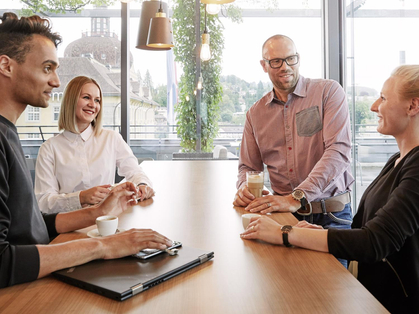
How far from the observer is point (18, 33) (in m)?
1.49

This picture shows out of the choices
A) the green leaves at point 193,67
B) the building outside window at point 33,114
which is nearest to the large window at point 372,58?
the green leaves at point 193,67

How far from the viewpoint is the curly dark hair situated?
1442 mm

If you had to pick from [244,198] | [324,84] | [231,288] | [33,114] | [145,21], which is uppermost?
[145,21]

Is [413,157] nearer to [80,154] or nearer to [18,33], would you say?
[18,33]

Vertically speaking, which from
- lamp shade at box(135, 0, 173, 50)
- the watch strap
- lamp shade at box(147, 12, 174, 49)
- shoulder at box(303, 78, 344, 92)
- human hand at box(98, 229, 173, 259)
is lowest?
the watch strap

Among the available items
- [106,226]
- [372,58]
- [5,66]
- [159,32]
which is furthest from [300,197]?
[159,32]

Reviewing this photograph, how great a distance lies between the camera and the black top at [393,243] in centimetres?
145

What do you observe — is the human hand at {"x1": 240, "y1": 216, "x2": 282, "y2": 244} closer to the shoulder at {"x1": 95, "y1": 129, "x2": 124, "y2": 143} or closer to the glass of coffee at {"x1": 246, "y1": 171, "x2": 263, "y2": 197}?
the glass of coffee at {"x1": 246, "y1": 171, "x2": 263, "y2": 197}

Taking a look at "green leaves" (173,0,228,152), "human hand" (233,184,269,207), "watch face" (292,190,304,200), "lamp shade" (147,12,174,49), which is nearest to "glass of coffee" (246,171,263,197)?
"human hand" (233,184,269,207)

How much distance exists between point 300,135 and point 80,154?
144 cm

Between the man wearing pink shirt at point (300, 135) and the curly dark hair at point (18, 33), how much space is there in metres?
1.31

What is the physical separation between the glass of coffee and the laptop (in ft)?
2.66

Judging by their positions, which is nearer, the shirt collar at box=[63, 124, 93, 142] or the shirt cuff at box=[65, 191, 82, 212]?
the shirt cuff at box=[65, 191, 82, 212]

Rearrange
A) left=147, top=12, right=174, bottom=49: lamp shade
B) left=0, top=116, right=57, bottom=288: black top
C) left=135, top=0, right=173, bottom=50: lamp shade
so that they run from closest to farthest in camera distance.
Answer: left=0, top=116, right=57, bottom=288: black top
left=147, top=12, right=174, bottom=49: lamp shade
left=135, top=0, right=173, bottom=50: lamp shade
